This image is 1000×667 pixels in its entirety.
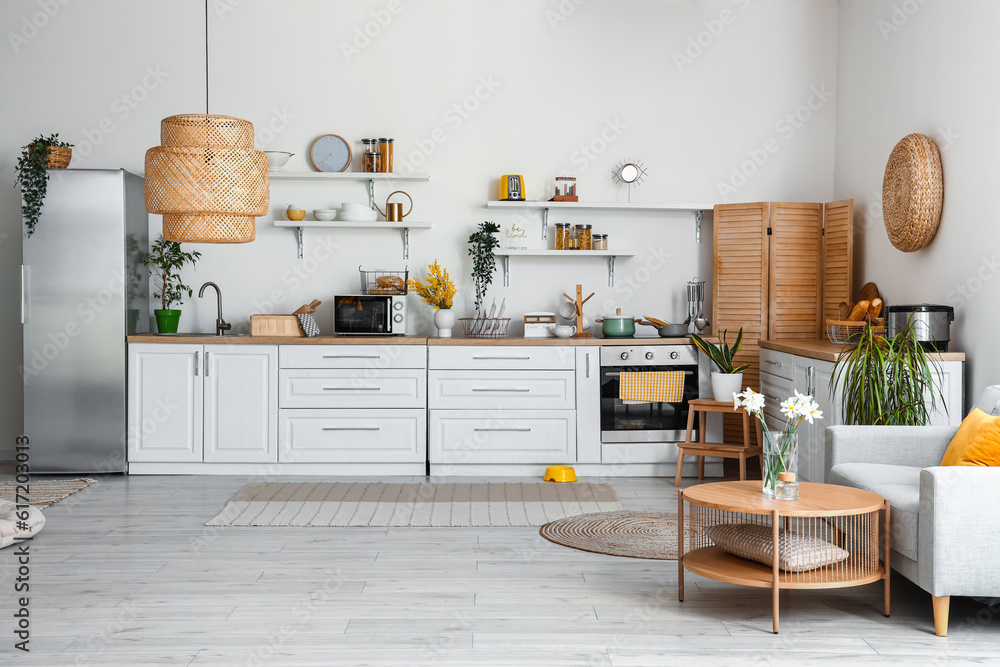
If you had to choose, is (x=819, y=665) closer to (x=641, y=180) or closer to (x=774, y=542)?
(x=774, y=542)

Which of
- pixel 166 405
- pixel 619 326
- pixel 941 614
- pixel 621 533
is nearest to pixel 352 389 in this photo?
pixel 166 405

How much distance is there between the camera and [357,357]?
17.3 ft

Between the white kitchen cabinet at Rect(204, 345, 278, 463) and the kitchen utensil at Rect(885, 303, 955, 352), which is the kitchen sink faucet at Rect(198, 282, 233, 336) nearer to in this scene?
the white kitchen cabinet at Rect(204, 345, 278, 463)

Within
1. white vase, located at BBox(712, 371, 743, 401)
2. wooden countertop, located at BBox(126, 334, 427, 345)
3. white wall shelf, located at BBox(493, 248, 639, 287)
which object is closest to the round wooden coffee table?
white vase, located at BBox(712, 371, 743, 401)

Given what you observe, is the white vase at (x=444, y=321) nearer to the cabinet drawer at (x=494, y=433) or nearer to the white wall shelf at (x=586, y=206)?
the cabinet drawer at (x=494, y=433)

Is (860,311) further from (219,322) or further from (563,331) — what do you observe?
(219,322)

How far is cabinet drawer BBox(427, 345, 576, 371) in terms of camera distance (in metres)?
5.28

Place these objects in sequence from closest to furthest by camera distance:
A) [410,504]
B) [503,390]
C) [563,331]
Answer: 1. [410,504]
2. [503,390]
3. [563,331]

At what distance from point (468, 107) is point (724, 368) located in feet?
8.00

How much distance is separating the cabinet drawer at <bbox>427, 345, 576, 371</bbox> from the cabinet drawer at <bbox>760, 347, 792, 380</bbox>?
1186 mm

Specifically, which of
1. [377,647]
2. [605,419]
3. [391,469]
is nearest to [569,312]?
[605,419]

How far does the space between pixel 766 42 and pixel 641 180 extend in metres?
1.26

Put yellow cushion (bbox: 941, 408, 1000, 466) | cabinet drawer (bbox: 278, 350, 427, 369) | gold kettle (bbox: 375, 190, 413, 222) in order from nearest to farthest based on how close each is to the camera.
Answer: yellow cushion (bbox: 941, 408, 1000, 466)
cabinet drawer (bbox: 278, 350, 427, 369)
gold kettle (bbox: 375, 190, 413, 222)

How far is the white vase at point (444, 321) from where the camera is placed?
550 cm
